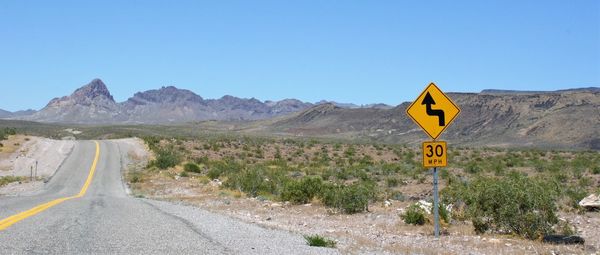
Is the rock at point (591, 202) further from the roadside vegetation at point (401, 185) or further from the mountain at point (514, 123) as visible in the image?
the mountain at point (514, 123)

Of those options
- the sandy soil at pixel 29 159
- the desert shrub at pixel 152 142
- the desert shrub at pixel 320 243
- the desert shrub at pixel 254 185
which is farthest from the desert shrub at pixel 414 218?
the desert shrub at pixel 152 142

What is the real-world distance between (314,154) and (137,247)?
51997 mm

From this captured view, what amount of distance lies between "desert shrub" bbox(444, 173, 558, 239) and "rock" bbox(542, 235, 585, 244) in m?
0.16

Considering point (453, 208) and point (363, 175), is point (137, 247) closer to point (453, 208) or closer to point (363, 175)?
point (453, 208)

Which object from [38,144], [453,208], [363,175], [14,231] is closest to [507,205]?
[453,208]

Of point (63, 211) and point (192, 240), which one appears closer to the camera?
point (192, 240)

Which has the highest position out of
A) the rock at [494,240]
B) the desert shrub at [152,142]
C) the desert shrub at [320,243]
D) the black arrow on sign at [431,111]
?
the black arrow on sign at [431,111]

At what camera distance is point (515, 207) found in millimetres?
13148

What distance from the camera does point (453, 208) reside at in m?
17.8

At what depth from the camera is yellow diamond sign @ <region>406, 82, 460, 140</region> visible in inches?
487

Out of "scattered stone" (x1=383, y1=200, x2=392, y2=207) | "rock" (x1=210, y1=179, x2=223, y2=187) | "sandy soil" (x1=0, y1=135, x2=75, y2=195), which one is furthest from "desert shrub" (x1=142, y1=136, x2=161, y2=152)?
"scattered stone" (x1=383, y1=200, x2=392, y2=207)

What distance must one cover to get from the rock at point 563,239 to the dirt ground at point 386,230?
19 cm

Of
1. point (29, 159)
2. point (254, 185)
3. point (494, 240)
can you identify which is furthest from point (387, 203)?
point (29, 159)

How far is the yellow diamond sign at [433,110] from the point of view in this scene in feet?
40.6
